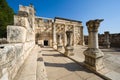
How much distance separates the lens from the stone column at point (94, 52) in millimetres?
3338

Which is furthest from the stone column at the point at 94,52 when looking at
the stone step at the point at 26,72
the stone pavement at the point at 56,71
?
the stone step at the point at 26,72

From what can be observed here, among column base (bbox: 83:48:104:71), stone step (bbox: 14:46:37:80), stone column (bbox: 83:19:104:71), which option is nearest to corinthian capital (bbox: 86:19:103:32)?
stone column (bbox: 83:19:104:71)

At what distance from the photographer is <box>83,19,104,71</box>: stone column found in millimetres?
3338

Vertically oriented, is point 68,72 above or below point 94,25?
below

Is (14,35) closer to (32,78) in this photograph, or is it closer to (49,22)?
(32,78)

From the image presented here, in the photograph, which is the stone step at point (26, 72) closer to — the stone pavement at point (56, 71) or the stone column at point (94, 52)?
the stone pavement at point (56, 71)

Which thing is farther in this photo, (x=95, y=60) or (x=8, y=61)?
(x=95, y=60)

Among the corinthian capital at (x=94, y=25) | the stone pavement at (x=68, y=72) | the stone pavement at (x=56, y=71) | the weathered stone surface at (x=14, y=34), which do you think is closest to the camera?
the stone pavement at (x=56, y=71)

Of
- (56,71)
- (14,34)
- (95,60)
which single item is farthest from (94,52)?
(14,34)

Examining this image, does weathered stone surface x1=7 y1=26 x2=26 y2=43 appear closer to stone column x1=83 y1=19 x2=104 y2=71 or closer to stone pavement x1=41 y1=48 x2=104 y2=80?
stone pavement x1=41 y1=48 x2=104 y2=80

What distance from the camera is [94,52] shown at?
3.47 meters

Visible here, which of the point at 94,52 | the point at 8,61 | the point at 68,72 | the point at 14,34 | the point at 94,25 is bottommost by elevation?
the point at 68,72

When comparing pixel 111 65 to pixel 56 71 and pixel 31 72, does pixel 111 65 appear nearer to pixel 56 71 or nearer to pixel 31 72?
pixel 56 71

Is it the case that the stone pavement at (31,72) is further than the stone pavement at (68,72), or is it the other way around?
the stone pavement at (68,72)
